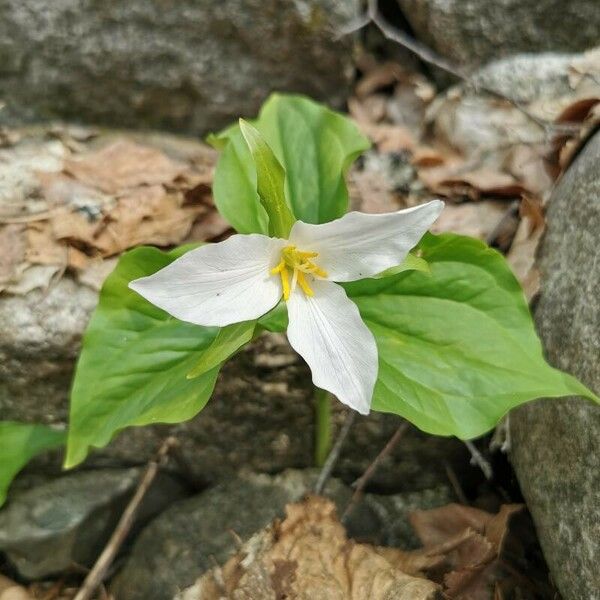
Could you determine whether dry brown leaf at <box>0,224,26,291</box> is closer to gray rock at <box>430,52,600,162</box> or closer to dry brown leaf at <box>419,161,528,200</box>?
dry brown leaf at <box>419,161,528,200</box>

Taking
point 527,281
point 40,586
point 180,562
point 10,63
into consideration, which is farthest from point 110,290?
point 10,63

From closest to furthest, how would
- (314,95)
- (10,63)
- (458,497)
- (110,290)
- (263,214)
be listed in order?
(110,290), (263,214), (458,497), (10,63), (314,95)

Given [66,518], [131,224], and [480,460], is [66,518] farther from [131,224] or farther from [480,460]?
[480,460]

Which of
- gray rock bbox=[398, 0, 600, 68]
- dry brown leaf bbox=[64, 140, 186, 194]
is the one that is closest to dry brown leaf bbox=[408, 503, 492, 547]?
dry brown leaf bbox=[64, 140, 186, 194]

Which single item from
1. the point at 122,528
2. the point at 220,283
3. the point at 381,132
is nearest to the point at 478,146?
the point at 381,132

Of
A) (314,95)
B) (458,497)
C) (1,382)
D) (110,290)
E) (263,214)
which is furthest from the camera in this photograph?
(314,95)

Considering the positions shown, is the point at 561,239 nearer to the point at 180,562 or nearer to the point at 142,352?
the point at 142,352
